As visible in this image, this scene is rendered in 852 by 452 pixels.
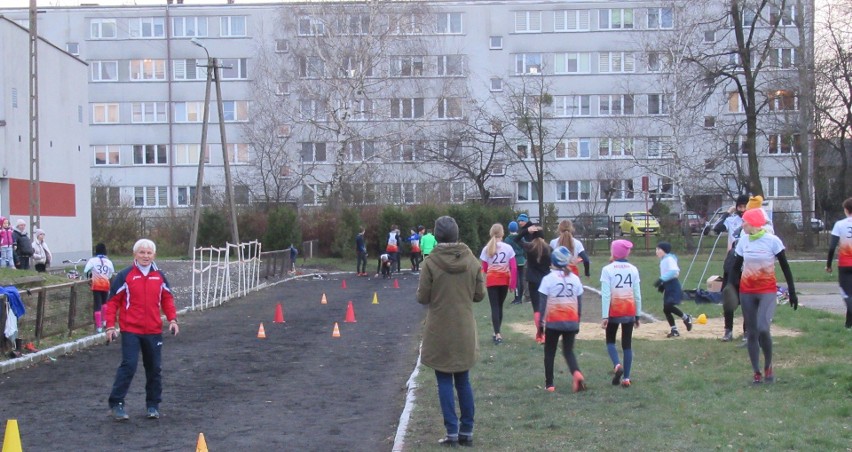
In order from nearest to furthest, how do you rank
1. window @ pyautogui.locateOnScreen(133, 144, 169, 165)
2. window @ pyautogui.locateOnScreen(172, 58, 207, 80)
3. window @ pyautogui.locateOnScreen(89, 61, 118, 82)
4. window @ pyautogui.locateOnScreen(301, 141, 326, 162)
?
window @ pyautogui.locateOnScreen(301, 141, 326, 162) → window @ pyautogui.locateOnScreen(172, 58, 207, 80) → window @ pyautogui.locateOnScreen(89, 61, 118, 82) → window @ pyautogui.locateOnScreen(133, 144, 169, 165)

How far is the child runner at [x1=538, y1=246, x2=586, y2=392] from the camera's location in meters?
9.76

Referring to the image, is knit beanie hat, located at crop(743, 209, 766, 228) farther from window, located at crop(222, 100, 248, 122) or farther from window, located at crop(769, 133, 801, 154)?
window, located at crop(222, 100, 248, 122)

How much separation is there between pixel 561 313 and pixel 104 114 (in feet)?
194

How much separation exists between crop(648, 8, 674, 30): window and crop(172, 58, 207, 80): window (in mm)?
29884

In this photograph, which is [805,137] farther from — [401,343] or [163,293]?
[163,293]

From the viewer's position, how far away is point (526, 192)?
6347 cm

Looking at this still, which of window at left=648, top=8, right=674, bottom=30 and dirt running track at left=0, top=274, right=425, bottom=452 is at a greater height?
window at left=648, top=8, right=674, bottom=30

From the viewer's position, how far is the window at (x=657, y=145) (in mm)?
56656

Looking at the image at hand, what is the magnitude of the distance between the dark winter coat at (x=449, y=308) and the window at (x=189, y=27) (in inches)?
2314

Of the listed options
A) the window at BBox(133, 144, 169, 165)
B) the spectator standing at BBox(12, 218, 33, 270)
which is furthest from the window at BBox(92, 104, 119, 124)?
the spectator standing at BBox(12, 218, 33, 270)

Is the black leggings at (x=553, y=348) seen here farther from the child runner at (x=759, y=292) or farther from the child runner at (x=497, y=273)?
the child runner at (x=497, y=273)

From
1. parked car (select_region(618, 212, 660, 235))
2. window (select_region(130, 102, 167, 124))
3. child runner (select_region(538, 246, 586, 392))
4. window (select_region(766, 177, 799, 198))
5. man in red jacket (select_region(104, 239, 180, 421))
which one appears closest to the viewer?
man in red jacket (select_region(104, 239, 180, 421))

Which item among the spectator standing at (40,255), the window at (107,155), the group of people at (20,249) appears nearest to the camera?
the group of people at (20,249)

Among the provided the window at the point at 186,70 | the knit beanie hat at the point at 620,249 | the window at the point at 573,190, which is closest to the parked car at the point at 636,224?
the window at the point at 573,190
